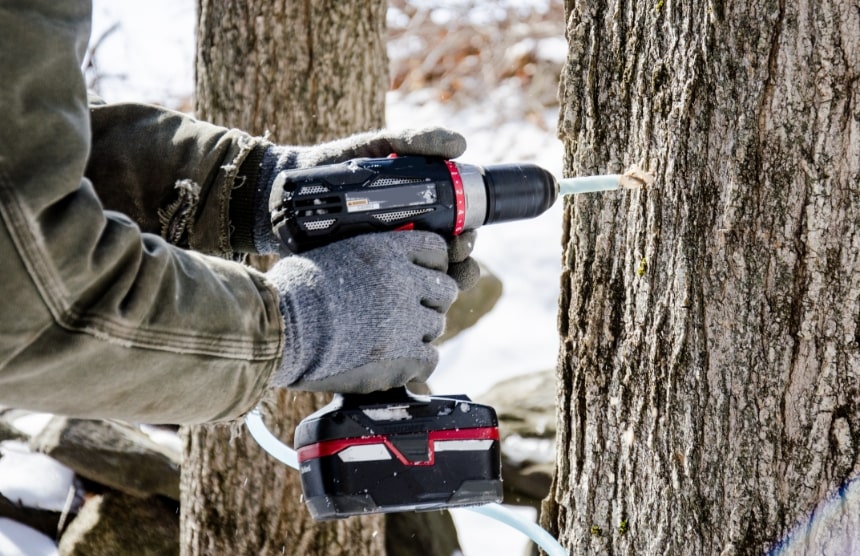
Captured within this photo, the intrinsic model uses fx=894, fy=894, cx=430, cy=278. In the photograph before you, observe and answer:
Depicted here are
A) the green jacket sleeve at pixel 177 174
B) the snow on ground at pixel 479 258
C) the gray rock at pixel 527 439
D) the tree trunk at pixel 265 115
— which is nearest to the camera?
the green jacket sleeve at pixel 177 174

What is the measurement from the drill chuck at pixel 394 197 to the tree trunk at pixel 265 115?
1901 millimetres

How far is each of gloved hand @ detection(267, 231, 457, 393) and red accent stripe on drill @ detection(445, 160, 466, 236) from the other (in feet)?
0.23

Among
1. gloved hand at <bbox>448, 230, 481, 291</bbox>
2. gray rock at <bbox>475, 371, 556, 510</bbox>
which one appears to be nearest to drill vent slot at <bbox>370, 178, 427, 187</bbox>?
gloved hand at <bbox>448, 230, 481, 291</bbox>

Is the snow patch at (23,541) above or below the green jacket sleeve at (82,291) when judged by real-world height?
below

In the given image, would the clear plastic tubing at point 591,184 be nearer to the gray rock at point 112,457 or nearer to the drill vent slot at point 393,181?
the drill vent slot at point 393,181

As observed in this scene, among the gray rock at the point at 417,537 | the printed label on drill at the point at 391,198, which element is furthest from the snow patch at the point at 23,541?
the printed label on drill at the point at 391,198

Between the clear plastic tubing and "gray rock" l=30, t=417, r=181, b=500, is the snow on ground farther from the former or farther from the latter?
the clear plastic tubing

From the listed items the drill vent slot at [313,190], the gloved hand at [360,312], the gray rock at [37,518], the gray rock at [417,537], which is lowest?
the gray rock at [417,537]

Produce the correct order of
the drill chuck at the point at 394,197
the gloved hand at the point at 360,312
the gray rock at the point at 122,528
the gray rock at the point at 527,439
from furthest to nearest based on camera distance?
the gray rock at the point at 527,439 → the gray rock at the point at 122,528 → the drill chuck at the point at 394,197 → the gloved hand at the point at 360,312

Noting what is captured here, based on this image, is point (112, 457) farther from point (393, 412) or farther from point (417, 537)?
point (393, 412)

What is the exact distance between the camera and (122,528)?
4082 mm

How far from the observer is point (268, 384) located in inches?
53.2

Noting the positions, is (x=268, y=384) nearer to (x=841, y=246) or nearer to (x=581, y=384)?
(x=581, y=384)

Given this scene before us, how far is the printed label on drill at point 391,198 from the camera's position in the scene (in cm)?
146
